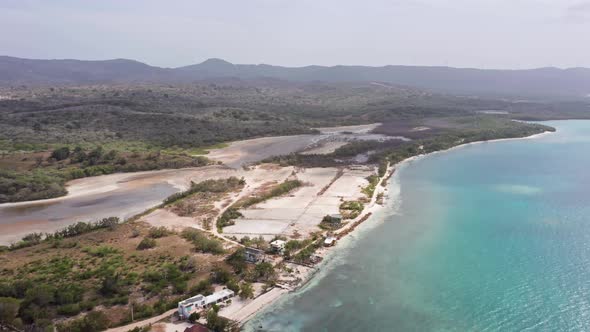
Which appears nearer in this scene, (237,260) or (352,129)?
(237,260)

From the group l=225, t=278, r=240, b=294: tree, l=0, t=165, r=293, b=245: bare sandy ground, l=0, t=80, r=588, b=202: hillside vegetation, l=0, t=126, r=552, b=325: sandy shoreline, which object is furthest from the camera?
l=0, t=80, r=588, b=202: hillside vegetation

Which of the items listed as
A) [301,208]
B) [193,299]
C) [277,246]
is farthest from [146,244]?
[301,208]

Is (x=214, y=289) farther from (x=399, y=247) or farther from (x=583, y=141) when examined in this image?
(x=583, y=141)

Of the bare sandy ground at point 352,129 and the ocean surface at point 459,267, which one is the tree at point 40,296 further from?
the bare sandy ground at point 352,129

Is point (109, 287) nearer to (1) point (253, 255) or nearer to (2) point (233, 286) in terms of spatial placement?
(2) point (233, 286)

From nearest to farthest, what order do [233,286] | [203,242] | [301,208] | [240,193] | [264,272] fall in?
[233,286], [264,272], [203,242], [301,208], [240,193]

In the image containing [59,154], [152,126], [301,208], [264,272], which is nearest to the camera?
[264,272]

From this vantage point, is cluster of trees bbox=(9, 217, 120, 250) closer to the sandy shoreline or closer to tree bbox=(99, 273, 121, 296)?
the sandy shoreline

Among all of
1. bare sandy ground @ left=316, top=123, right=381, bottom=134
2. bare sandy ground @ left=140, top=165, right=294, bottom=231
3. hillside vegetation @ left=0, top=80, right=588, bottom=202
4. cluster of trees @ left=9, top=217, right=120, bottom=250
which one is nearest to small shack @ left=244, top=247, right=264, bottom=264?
bare sandy ground @ left=140, top=165, right=294, bottom=231
